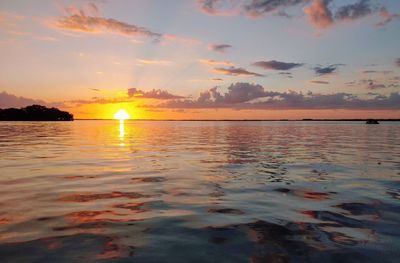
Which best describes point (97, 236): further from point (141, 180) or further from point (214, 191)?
point (141, 180)

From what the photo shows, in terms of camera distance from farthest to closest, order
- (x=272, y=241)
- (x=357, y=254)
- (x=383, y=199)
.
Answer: (x=383, y=199)
(x=272, y=241)
(x=357, y=254)

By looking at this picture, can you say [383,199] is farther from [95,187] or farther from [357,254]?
[95,187]

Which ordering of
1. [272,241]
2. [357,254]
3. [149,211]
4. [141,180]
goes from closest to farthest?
[357,254]
[272,241]
[149,211]
[141,180]

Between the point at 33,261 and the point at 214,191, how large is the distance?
767 cm

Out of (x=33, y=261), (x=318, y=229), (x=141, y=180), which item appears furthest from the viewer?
(x=141, y=180)

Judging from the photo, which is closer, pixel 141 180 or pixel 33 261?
pixel 33 261

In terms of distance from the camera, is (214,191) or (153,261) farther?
(214,191)

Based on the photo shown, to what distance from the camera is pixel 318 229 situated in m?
8.30

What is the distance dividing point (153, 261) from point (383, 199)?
29.9 feet

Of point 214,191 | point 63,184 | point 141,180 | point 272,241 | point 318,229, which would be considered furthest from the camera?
point 141,180

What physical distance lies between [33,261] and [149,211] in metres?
4.02

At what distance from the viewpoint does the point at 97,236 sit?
769cm

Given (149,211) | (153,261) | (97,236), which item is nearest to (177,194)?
(149,211)

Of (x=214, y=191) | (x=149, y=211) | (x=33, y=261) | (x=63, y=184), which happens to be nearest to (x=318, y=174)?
(x=214, y=191)
